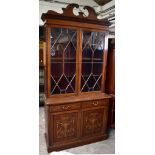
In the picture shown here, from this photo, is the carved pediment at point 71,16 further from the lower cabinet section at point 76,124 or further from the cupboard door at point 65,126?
the cupboard door at point 65,126

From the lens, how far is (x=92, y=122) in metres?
2.30

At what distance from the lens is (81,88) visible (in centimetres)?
227

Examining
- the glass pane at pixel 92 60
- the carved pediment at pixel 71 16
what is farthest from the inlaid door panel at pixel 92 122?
the carved pediment at pixel 71 16

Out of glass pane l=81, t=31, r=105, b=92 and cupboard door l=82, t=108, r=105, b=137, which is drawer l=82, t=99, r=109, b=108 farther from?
glass pane l=81, t=31, r=105, b=92

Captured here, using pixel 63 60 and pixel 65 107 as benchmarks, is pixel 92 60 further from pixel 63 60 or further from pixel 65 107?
pixel 65 107

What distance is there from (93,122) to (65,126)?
0.45 m

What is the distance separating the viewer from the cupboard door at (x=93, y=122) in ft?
7.36

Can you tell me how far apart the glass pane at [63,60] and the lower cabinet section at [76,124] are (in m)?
0.28

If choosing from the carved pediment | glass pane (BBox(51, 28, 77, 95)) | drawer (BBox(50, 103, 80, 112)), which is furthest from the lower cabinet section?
the carved pediment

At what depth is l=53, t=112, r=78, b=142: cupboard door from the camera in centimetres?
205

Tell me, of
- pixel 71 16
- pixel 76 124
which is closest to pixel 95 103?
pixel 76 124

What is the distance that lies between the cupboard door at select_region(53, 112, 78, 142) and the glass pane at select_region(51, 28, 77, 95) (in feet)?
1.12
